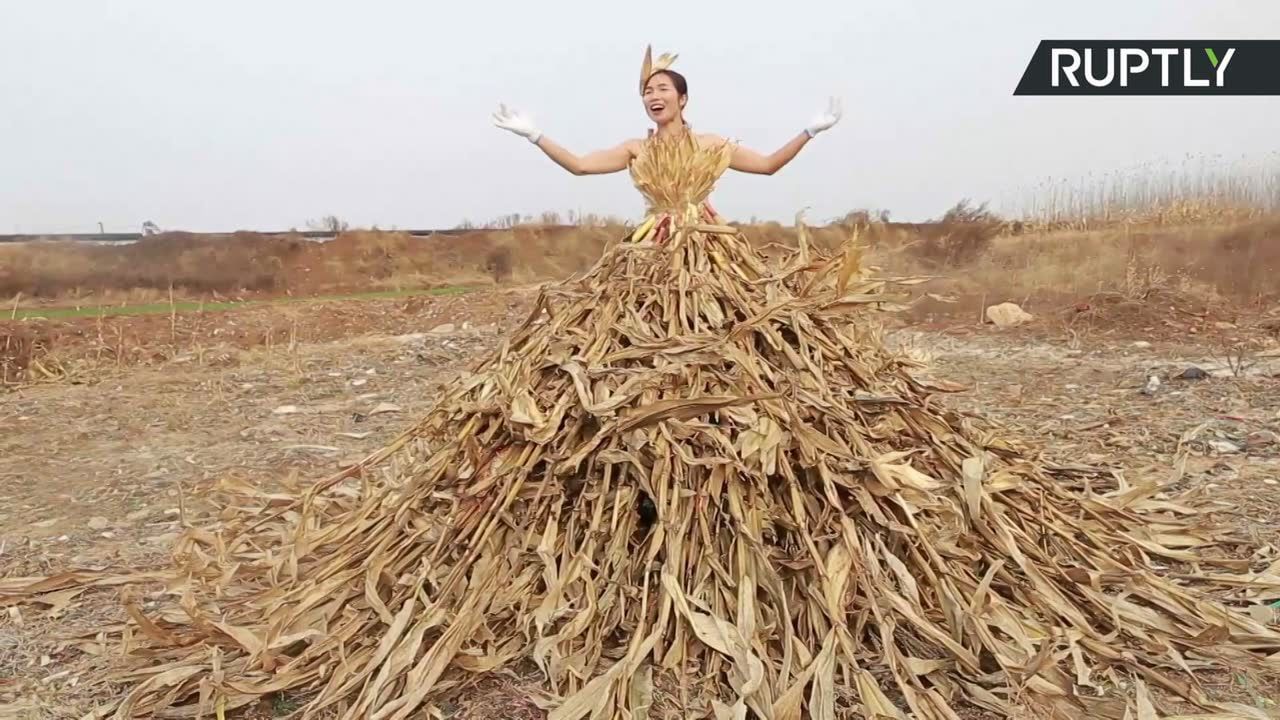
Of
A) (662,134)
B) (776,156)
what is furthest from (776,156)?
(662,134)

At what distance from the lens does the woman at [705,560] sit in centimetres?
172

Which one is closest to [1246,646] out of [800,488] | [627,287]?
[800,488]

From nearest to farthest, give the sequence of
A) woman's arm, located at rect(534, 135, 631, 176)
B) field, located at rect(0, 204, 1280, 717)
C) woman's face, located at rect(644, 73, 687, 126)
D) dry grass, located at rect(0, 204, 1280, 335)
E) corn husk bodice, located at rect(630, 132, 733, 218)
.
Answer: corn husk bodice, located at rect(630, 132, 733, 218), woman's face, located at rect(644, 73, 687, 126), woman's arm, located at rect(534, 135, 631, 176), field, located at rect(0, 204, 1280, 717), dry grass, located at rect(0, 204, 1280, 335)

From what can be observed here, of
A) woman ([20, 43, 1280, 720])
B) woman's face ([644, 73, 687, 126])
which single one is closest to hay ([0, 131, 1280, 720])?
woman ([20, 43, 1280, 720])

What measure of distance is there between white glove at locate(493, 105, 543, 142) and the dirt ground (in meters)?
1.57

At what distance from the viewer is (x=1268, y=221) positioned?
1252cm

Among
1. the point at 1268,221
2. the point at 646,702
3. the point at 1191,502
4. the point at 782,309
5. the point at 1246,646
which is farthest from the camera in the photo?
the point at 1268,221

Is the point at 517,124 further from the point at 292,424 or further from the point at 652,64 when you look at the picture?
the point at 292,424

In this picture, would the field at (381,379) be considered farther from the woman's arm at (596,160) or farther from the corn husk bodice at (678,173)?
the woman's arm at (596,160)

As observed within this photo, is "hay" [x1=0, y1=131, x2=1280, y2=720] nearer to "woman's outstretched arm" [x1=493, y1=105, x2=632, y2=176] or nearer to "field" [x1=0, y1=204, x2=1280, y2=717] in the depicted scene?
"field" [x1=0, y1=204, x2=1280, y2=717]

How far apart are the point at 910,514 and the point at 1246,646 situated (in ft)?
2.97

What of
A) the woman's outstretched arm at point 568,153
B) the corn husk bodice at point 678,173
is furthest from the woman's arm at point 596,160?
the corn husk bodice at point 678,173

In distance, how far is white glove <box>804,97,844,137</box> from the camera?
286 cm

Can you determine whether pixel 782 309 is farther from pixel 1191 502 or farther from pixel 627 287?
pixel 1191 502
